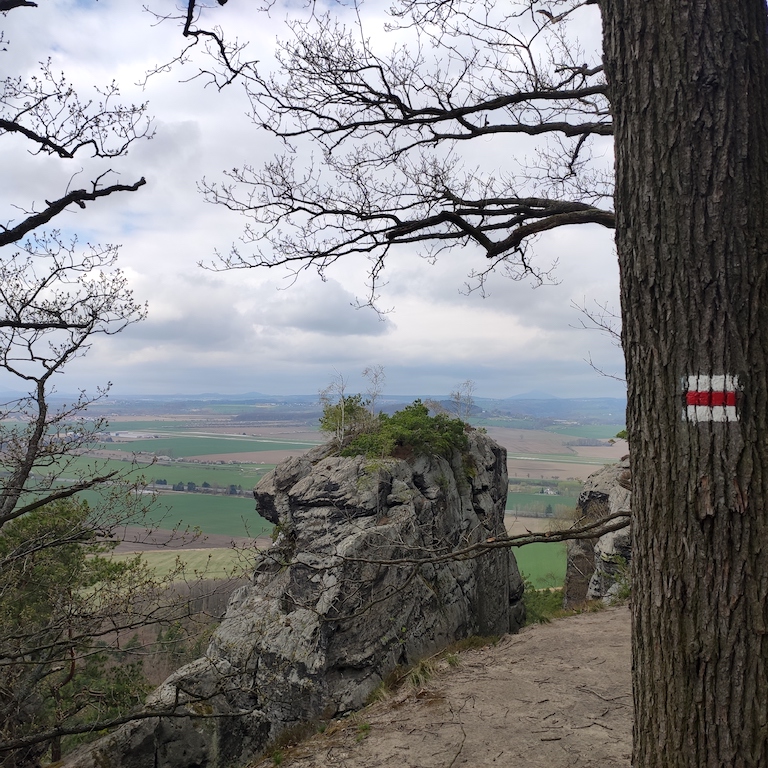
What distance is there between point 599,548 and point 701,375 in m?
15.2

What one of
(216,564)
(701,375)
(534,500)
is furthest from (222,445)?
(701,375)

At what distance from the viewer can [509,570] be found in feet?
53.2

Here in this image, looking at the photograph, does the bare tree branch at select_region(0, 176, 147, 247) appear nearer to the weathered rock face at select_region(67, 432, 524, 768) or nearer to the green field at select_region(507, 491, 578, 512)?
the weathered rock face at select_region(67, 432, 524, 768)

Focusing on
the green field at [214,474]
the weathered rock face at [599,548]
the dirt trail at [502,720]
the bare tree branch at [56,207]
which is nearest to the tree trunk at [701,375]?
the dirt trail at [502,720]

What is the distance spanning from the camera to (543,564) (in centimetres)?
4712

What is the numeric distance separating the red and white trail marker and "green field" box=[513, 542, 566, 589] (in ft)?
120

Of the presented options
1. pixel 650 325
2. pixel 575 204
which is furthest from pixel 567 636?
pixel 650 325

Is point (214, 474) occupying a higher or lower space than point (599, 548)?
lower

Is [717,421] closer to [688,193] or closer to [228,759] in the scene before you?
[688,193]

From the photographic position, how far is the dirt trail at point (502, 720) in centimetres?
487

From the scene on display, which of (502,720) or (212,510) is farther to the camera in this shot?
(212,510)

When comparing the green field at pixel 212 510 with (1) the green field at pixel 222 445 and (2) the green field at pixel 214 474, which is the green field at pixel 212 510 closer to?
(2) the green field at pixel 214 474

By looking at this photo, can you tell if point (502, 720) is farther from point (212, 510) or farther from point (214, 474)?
point (214, 474)

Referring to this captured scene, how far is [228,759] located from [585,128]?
8.48m
